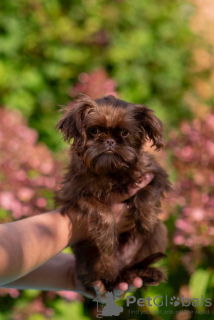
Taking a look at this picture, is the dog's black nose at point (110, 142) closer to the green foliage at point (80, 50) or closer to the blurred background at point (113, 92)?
the blurred background at point (113, 92)

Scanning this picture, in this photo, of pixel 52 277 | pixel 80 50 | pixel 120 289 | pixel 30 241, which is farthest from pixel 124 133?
pixel 80 50

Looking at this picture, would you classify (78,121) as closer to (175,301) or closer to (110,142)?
(110,142)

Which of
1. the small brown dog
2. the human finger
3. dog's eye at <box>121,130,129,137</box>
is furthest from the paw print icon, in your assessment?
dog's eye at <box>121,130,129,137</box>

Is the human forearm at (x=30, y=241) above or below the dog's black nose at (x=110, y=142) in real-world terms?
below

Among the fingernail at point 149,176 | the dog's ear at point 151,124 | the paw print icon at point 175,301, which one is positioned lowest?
the paw print icon at point 175,301

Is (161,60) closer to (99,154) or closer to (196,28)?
(196,28)

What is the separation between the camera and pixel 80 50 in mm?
5871

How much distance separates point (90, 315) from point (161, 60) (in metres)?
3.74

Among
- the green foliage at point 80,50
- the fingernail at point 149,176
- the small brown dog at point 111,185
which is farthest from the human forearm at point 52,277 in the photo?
the green foliage at point 80,50

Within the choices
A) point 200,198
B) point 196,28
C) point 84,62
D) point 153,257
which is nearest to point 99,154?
point 153,257

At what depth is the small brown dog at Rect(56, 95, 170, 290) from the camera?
208cm

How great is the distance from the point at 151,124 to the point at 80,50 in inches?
156

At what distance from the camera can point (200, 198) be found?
380cm

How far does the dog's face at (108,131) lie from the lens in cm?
206
